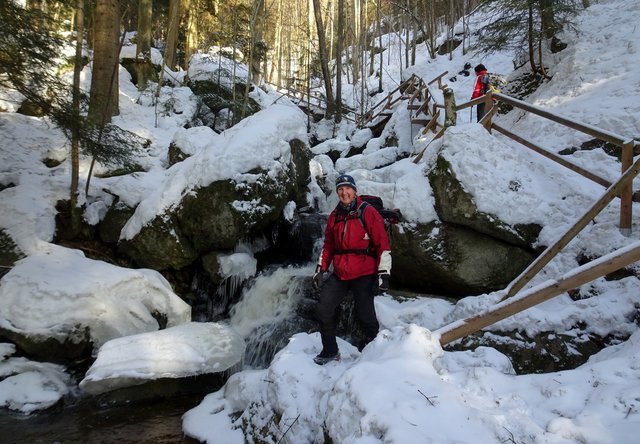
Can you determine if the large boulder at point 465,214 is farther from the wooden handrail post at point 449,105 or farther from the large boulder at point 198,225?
the large boulder at point 198,225

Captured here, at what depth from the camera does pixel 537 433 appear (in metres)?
2.52

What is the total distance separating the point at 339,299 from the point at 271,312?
3.33 meters

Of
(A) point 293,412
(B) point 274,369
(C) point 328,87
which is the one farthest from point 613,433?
(C) point 328,87

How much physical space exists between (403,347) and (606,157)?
579 centimetres

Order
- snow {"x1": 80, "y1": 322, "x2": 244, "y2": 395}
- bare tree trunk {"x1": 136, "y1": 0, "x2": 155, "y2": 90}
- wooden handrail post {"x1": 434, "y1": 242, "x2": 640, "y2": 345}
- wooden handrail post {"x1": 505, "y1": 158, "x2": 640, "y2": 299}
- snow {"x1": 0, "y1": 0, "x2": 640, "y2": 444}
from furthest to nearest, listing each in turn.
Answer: bare tree trunk {"x1": 136, "y1": 0, "x2": 155, "y2": 90} < snow {"x1": 80, "y1": 322, "x2": 244, "y2": 395} < wooden handrail post {"x1": 505, "y1": 158, "x2": 640, "y2": 299} < wooden handrail post {"x1": 434, "y1": 242, "x2": 640, "y2": 345} < snow {"x1": 0, "y1": 0, "x2": 640, "y2": 444}

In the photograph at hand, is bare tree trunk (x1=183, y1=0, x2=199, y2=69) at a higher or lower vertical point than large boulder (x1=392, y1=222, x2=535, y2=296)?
higher

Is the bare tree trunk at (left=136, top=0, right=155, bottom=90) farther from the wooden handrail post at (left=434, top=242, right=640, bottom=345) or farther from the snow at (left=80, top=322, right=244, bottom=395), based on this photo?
the wooden handrail post at (left=434, top=242, right=640, bottom=345)

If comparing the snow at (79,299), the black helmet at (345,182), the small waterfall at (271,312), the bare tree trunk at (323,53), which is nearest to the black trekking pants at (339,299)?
the black helmet at (345,182)

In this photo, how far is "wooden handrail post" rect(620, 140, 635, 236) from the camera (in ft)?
16.0

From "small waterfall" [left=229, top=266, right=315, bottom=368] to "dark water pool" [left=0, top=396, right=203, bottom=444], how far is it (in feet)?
5.25

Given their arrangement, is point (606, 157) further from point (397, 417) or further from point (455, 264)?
point (397, 417)

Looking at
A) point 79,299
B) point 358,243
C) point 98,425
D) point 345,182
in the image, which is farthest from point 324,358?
point 79,299

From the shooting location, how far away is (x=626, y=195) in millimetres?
5031

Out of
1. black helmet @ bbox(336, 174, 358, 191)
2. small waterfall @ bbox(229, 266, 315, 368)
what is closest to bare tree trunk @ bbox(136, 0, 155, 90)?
small waterfall @ bbox(229, 266, 315, 368)
